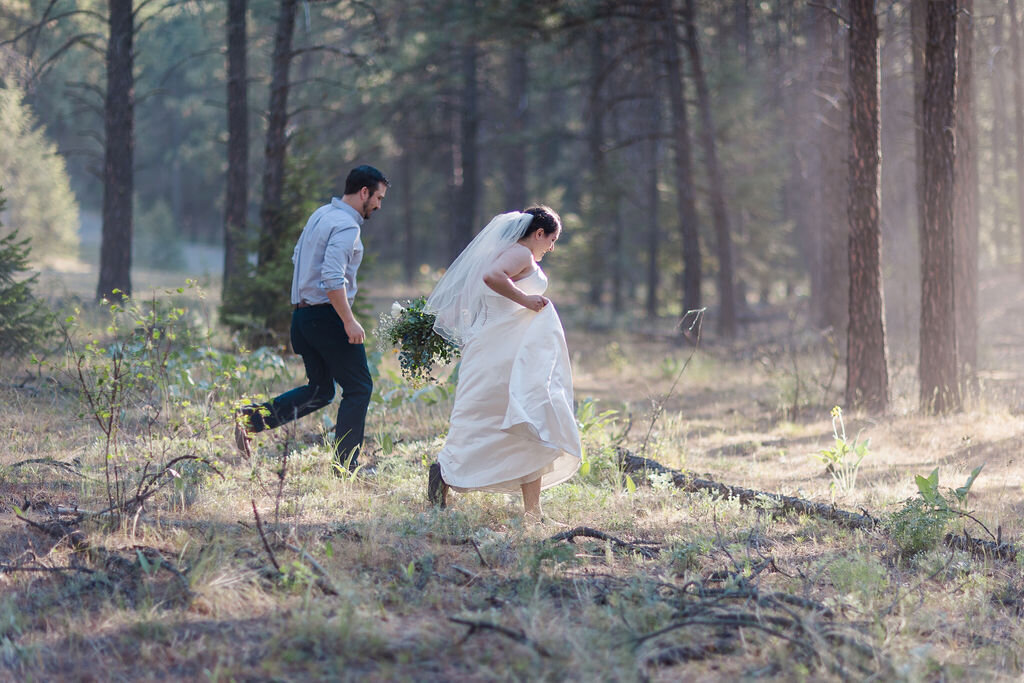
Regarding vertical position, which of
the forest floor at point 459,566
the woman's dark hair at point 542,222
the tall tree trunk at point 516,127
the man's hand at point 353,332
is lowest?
the forest floor at point 459,566

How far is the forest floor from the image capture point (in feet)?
10.8

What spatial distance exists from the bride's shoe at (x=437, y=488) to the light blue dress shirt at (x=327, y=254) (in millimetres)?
1376

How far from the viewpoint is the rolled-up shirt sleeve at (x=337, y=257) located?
5648mm

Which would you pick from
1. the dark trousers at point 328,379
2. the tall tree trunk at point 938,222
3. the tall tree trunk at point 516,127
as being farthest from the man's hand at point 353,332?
the tall tree trunk at point 516,127

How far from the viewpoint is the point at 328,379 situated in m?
6.19

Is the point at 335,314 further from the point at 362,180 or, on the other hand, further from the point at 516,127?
the point at 516,127

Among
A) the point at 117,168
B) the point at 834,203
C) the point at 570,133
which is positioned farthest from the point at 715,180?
the point at 117,168

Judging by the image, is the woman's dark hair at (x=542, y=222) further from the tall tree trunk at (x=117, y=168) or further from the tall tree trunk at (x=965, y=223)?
the tall tree trunk at (x=117, y=168)

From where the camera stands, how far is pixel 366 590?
152 inches

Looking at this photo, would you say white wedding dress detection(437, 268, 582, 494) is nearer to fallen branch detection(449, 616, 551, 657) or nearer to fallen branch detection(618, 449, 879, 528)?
fallen branch detection(618, 449, 879, 528)

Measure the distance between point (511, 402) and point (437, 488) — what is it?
0.92 meters

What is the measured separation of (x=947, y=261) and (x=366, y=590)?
8.46 meters

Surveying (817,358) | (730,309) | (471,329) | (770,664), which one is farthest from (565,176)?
(770,664)

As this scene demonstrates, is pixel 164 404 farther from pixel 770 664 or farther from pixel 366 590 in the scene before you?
pixel 770 664
